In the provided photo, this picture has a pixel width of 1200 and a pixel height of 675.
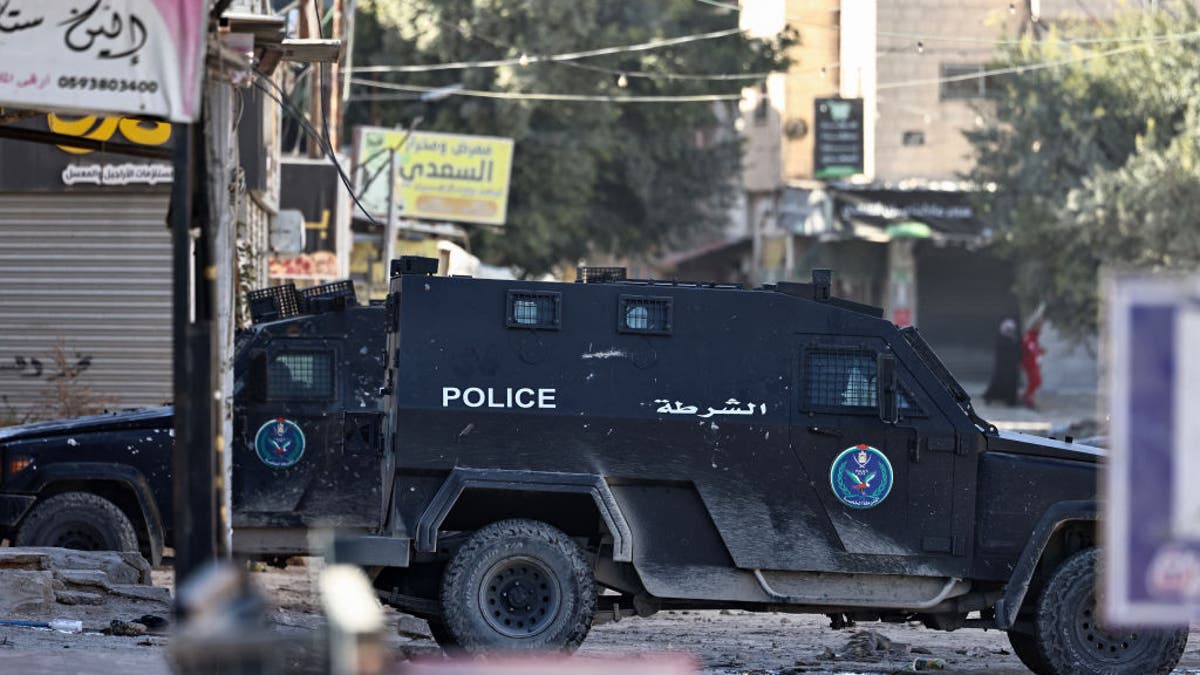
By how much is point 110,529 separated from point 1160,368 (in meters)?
9.67

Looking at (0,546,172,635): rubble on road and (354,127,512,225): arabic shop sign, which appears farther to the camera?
(354,127,512,225): arabic shop sign

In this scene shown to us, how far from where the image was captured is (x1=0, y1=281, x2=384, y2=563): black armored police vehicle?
42.9 ft

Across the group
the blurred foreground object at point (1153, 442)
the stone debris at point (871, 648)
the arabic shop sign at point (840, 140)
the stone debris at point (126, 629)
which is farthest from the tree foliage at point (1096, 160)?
the blurred foreground object at point (1153, 442)

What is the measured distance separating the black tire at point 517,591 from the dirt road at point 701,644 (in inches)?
28.8

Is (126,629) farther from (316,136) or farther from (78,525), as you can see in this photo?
(316,136)

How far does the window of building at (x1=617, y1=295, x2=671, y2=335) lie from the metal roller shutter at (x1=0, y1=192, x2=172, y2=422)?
33.8 feet

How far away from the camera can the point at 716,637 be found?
13.4m

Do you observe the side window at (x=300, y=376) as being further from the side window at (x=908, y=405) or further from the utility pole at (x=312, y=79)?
the utility pole at (x=312, y=79)

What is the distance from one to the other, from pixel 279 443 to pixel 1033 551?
521 cm

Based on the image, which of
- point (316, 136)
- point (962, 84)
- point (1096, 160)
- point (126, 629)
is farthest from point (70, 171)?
point (962, 84)

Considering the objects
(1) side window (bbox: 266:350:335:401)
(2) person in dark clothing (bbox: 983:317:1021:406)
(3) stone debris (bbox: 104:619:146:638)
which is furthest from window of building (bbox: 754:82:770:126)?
(3) stone debris (bbox: 104:619:146:638)

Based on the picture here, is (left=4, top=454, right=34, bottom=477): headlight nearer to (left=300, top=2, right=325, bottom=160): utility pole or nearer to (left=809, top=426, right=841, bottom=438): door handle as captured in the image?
(left=809, top=426, right=841, bottom=438): door handle

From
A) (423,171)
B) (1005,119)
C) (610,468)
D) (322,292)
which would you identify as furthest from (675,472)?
(1005,119)

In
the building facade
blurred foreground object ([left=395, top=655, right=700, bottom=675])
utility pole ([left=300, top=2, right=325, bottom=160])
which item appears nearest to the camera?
blurred foreground object ([left=395, top=655, right=700, bottom=675])
